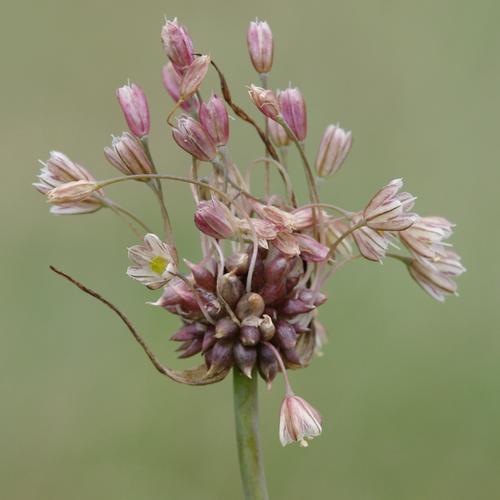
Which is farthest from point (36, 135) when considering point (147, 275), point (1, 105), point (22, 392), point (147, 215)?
point (147, 275)

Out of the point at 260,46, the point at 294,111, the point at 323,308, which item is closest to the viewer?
the point at 294,111

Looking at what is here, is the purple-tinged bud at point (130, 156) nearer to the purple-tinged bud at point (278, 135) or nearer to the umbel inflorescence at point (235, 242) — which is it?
the umbel inflorescence at point (235, 242)

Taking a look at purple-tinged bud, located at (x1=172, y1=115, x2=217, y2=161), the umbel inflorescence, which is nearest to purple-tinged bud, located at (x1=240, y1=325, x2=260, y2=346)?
the umbel inflorescence

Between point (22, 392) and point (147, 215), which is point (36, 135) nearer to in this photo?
point (147, 215)

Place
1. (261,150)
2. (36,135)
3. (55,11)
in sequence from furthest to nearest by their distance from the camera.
A: 1. (55,11)
2. (36,135)
3. (261,150)

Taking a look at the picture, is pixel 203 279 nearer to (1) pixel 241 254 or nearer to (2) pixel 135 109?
(1) pixel 241 254

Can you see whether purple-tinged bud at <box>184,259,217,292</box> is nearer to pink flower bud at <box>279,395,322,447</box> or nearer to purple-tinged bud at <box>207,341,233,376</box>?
purple-tinged bud at <box>207,341,233,376</box>

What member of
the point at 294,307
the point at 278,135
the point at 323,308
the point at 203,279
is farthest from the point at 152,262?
the point at 323,308
